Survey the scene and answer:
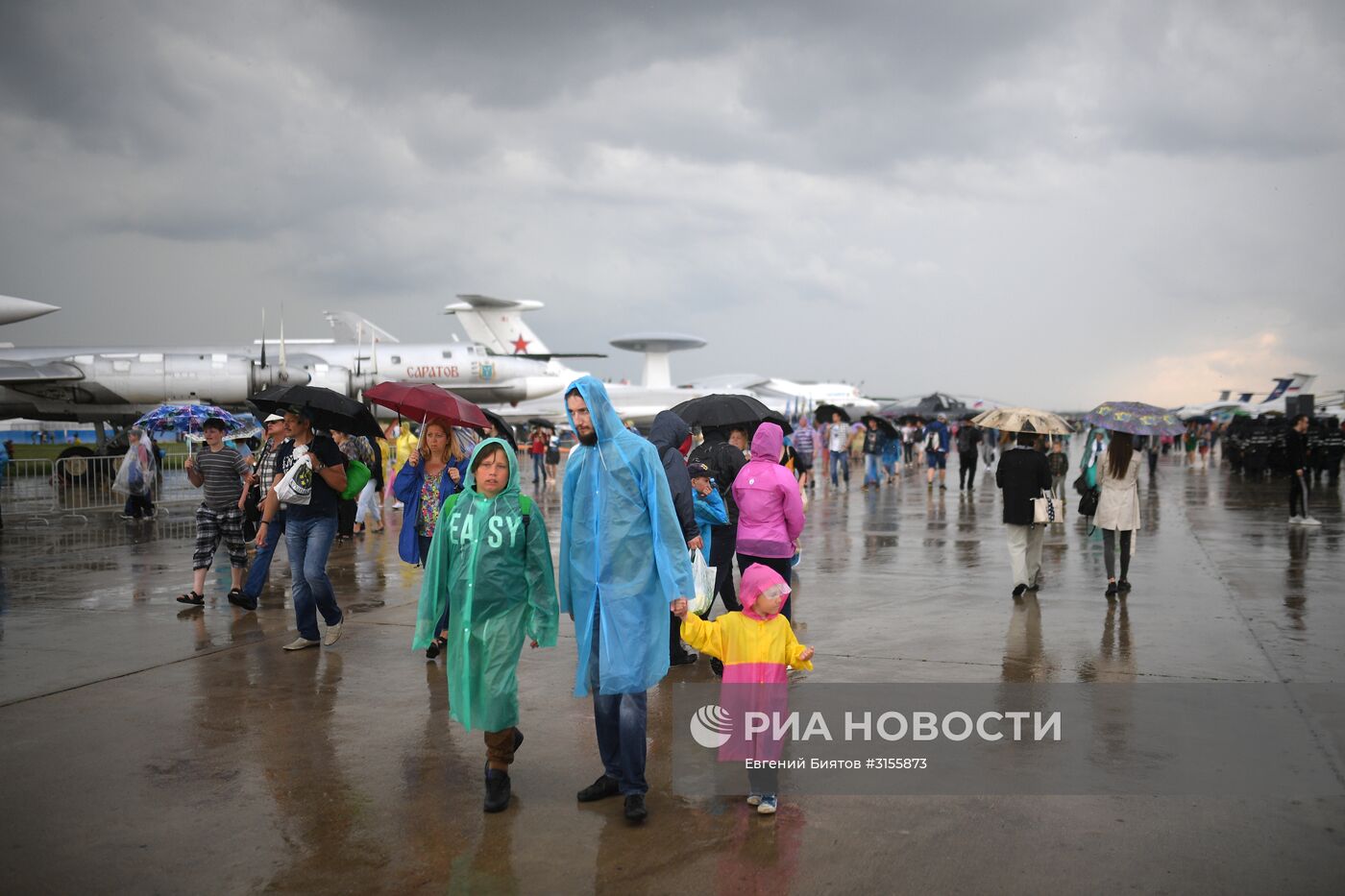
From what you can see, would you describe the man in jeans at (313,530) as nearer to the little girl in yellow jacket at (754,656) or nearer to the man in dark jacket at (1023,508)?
the little girl in yellow jacket at (754,656)

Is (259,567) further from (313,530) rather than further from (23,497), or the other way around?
(23,497)

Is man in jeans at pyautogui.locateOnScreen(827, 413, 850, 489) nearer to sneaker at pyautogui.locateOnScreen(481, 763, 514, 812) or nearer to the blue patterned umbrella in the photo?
the blue patterned umbrella

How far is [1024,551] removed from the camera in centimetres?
909

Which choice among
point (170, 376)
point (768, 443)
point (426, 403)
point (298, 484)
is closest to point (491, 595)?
point (768, 443)

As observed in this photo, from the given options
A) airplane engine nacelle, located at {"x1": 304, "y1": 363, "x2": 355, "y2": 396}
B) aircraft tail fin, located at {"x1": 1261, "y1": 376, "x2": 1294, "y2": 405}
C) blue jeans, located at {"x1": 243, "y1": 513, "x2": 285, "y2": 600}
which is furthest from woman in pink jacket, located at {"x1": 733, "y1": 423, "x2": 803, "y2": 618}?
aircraft tail fin, located at {"x1": 1261, "y1": 376, "x2": 1294, "y2": 405}

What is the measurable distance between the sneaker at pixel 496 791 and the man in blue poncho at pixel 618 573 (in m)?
0.35

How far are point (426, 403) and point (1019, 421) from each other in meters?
6.47

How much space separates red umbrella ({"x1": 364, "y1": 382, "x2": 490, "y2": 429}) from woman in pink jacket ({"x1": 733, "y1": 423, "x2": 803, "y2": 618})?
7.23 feet

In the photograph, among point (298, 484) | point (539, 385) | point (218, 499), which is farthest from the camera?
point (539, 385)

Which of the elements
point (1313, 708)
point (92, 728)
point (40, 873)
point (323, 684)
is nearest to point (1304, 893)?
point (1313, 708)

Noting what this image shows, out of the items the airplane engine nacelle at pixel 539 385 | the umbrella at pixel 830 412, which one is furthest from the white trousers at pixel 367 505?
the airplane engine nacelle at pixel 539 385

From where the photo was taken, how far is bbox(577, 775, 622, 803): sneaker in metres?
4.28

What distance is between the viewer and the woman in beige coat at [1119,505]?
9.12 m

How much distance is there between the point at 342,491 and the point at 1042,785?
513cm
